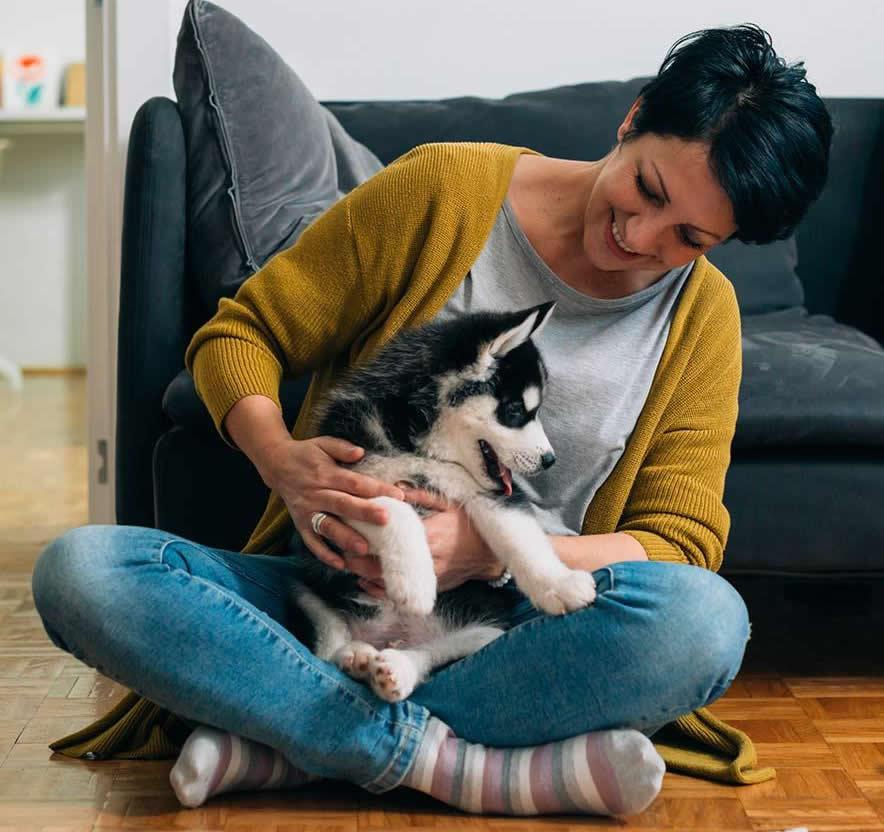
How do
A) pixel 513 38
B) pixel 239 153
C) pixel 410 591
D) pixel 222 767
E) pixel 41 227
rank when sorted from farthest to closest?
pixel 41 227
pixel 513 38
pixel 239 153
pixel 222 767
pixel 410 591

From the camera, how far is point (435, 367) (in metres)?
1.45

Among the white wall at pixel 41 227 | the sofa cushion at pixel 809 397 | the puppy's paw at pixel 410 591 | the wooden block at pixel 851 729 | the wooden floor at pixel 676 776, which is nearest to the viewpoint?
the puppy's paw at pixel 410 591

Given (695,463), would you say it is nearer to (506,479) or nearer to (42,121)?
(506,479)

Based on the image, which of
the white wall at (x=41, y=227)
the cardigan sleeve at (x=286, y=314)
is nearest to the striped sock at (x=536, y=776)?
the cardigan sleeve at (x=286, y=314)

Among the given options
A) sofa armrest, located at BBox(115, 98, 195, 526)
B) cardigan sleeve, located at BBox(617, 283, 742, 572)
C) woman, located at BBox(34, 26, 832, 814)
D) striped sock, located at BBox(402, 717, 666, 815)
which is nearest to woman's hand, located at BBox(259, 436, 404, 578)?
woman, located at BBox(34, 26, 832, 814)

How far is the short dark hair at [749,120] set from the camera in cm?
141

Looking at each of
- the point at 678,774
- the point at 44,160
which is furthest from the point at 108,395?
the point at 44,160

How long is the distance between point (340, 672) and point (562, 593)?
11.0 inches

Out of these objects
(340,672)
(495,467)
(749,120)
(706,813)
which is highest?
(749,120)

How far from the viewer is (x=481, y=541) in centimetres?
148

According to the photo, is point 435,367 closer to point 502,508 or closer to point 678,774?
point 502,508

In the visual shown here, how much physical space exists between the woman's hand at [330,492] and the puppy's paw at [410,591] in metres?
0.06

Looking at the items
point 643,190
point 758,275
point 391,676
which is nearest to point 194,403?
point 391,676

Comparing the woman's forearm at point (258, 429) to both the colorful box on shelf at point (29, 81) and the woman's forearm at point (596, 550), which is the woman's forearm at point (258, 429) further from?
the colorful box on shelf at point (29, 81)
